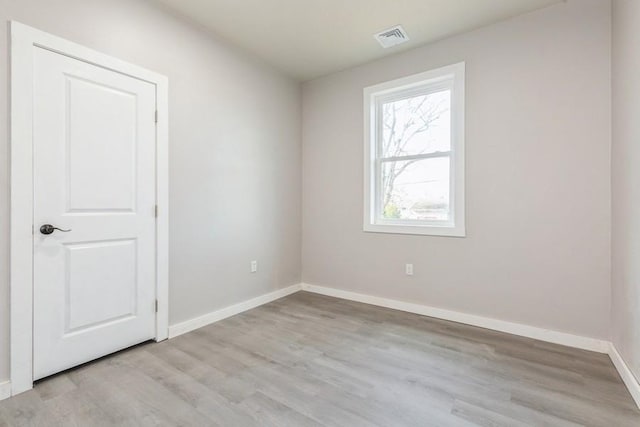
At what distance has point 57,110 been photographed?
198 centimetres

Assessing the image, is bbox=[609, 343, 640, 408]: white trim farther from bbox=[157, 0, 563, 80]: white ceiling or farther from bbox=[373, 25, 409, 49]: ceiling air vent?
bbox=[373, 25, 409, 49]: ceiling air vent

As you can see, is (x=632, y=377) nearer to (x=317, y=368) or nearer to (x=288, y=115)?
(x=317, y=368)

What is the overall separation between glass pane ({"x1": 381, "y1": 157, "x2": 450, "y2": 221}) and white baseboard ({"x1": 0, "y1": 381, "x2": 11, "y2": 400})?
10.6 ft

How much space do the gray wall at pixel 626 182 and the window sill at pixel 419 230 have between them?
3.59 feet

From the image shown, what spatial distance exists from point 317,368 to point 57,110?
2.41 meters

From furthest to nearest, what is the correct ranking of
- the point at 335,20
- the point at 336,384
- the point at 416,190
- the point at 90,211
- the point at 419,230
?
the point at 416,190 < the point at 419,230 < the point at 335,20 < the point at 90,211 < the point at 336,384

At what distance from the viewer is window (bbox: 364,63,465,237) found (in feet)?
9.82

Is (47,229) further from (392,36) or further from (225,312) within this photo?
(392,36)

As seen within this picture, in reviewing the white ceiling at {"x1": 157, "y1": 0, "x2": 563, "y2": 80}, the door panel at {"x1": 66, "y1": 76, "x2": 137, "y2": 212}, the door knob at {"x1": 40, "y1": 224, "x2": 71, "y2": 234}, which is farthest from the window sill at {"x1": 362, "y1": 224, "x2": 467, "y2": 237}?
the door knob at {"x1": 40, "y1": 224, "x2": 71, "y2": 234}

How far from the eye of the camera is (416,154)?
10.8 feet

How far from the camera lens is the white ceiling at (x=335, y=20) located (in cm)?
251

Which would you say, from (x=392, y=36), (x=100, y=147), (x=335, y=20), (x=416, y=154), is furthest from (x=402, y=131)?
(x=100, y=147)

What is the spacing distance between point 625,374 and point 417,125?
255cm

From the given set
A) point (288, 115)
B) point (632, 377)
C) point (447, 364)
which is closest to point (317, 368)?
point (447, 364)
